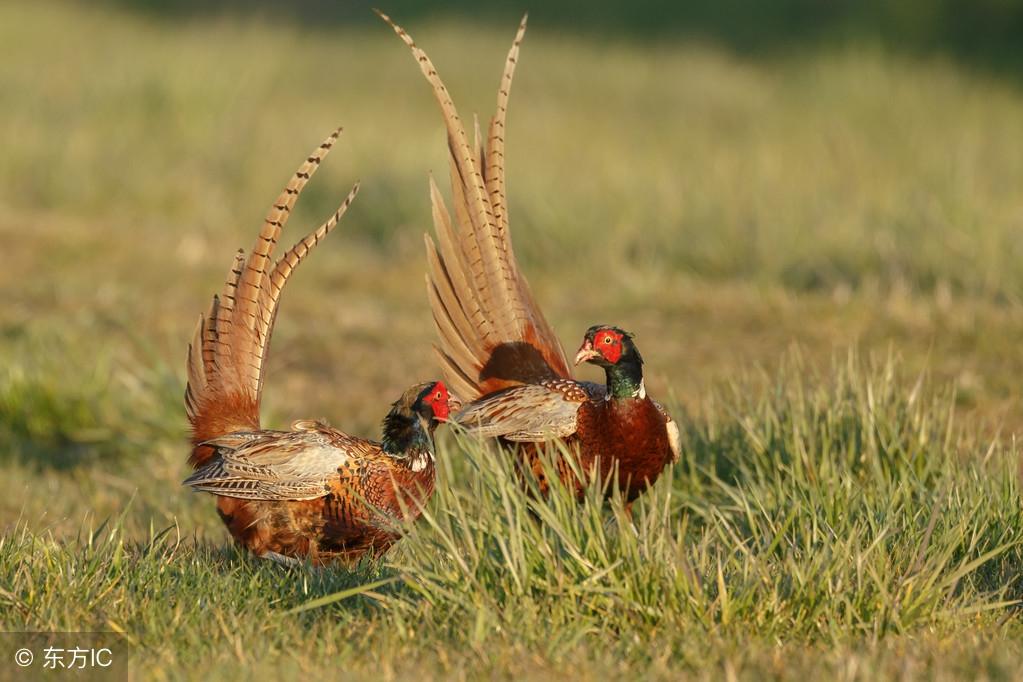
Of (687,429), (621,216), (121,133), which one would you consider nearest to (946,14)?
(621,216)

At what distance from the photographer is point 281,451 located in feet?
15.3

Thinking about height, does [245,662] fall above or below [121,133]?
below

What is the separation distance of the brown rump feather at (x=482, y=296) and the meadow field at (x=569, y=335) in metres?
0.48

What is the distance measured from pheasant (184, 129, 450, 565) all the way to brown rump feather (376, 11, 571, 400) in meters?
0.67

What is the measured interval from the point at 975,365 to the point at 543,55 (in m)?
13.8

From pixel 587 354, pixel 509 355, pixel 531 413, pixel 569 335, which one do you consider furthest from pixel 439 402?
pixel 569 335

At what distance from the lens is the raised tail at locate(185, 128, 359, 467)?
16.0ft

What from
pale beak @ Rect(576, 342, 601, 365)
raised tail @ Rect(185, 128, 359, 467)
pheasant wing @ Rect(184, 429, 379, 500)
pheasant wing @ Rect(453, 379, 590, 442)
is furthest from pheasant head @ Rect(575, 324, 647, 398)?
raised tail @ Rect(185, 128, 359, 467)

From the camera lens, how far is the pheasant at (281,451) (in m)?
4.61

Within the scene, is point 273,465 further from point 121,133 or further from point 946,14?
point 946,14

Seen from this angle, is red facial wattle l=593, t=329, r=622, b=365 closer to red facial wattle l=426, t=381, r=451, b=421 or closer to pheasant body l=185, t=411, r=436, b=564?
red facial wattle l=426, t=381, r=451, b=421

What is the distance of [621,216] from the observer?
1132cm

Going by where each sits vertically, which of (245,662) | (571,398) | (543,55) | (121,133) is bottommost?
(245,662)

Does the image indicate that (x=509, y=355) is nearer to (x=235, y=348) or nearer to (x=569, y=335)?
(x=235, y=348)
